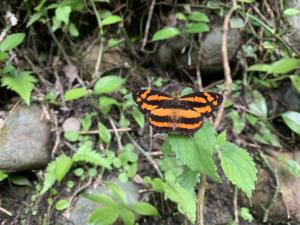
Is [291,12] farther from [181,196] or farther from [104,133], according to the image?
[104,133]

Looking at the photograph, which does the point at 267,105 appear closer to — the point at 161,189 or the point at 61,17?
the point at 161,189

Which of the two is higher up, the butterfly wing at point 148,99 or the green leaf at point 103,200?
the butterfly wing at point 148,99

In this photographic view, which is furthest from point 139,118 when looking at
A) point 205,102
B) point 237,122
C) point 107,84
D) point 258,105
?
point 205,102

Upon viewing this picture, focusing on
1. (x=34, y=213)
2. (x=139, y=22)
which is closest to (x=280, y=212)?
(x=34, y=213)

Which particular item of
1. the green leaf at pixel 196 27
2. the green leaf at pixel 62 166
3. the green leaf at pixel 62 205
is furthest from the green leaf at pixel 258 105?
the green leaf at pixel 62 205

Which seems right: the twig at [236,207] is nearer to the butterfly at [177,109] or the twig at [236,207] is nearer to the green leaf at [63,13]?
the butterfly at [177,109]
